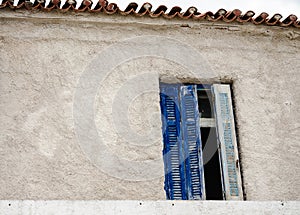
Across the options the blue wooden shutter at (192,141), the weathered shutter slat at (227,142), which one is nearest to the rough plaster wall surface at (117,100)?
the weathered shutter slat at (227,142)

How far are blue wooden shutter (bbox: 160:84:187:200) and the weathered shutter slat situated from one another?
0.49 meters

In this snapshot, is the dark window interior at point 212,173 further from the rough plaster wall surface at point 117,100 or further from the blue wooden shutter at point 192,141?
the rough plaster wall surface at point 117,100

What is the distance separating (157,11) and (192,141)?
165cm

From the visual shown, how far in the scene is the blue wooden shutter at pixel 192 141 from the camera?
6457 mm

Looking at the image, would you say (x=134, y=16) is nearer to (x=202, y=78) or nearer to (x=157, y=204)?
(x=202, y=78)

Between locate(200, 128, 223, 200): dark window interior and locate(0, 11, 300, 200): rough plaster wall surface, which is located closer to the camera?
locate(0, 11, 300, 200): rough plaster wall surface

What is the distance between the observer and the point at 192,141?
21.8ft

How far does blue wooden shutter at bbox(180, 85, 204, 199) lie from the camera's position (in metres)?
6.46

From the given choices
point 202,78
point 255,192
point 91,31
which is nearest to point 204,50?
point 202,78

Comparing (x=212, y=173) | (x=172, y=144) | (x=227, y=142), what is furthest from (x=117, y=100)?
(x=212, y=173)

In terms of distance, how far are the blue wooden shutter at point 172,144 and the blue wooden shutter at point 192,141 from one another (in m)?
0.06

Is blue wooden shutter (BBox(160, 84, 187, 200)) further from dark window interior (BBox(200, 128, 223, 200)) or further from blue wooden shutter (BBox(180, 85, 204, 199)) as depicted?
dark window interior (BBox(200, 128, 223, 200))

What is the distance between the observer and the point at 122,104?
21.8 feet

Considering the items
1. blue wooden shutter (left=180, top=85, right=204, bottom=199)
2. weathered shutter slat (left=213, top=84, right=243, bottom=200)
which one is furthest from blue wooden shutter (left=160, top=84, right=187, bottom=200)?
weathered shutter slat (left=213, top=84, right=243, bottom=200)
